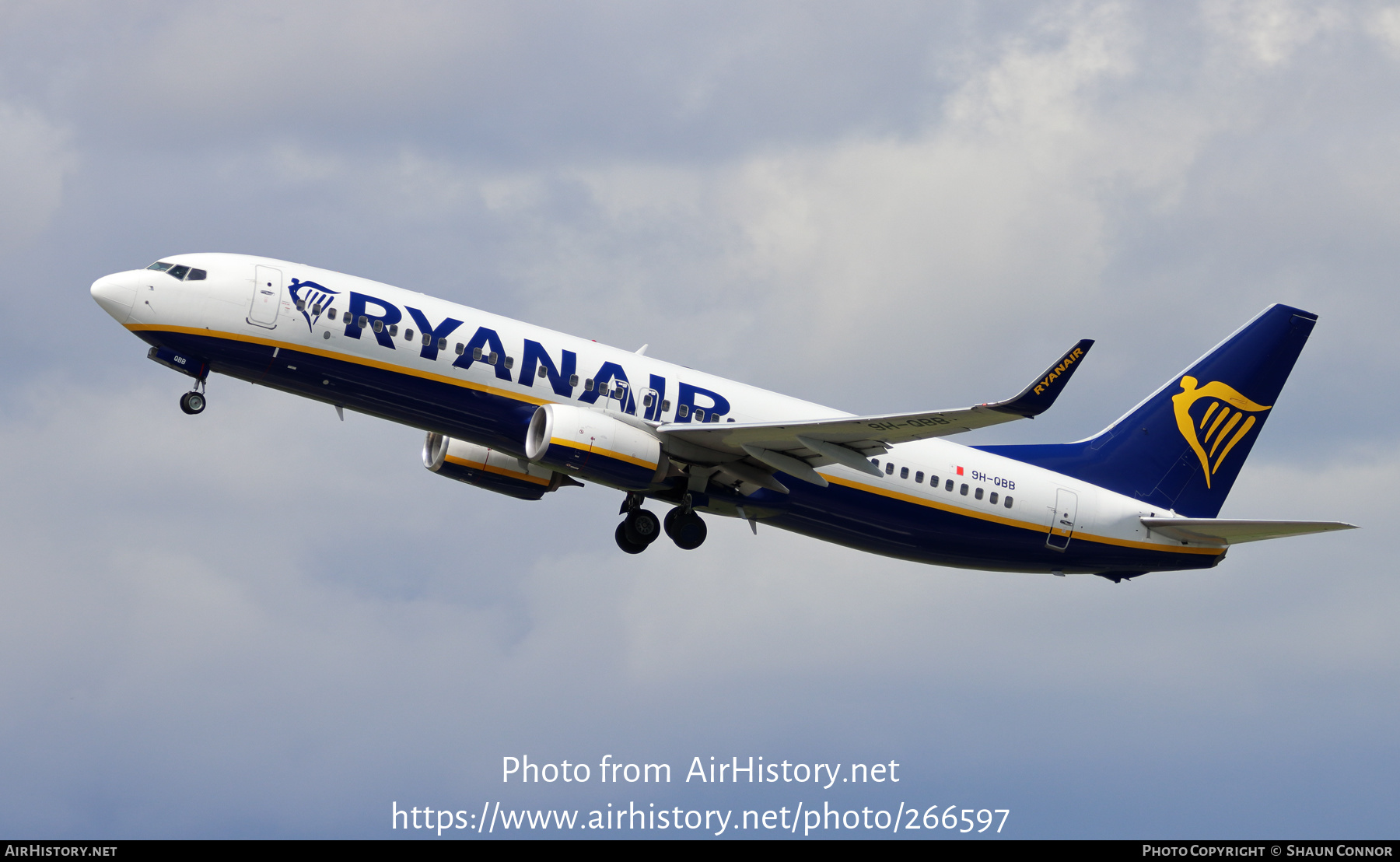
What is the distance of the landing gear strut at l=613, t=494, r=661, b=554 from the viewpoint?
44312 millimetres

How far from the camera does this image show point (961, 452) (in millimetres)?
46219

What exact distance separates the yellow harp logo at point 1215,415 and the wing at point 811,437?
14203mm

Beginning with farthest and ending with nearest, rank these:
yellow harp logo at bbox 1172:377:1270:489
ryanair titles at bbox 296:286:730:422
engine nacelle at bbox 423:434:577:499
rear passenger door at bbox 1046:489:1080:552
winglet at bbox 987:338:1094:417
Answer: yellow harp logo at bbox 1172:377:1270:489, engine nacelle at bbox 423:434:577:499, rear passenger door at bbox 1046:489:1080:552, ryanair titles at bbox 296:286:730:422, winglet at bbox 987:338:1094:417

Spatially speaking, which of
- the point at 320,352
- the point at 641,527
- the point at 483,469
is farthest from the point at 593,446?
the point at 483,469

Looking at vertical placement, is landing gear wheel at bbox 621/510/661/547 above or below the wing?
below

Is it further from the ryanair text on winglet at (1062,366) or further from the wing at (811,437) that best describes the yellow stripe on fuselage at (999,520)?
the ryanair text on winglet at (1062,366)

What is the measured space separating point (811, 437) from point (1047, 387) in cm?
790

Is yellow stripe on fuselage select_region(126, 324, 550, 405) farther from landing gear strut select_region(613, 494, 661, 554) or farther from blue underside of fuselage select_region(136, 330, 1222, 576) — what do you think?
landing gear strut select_region(613, 494, 661, 554)

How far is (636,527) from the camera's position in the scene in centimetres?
4428

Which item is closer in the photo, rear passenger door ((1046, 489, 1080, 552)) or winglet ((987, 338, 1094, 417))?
winglet ((987, 338, 1094, 417))

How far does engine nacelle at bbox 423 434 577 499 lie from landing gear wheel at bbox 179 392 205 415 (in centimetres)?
864

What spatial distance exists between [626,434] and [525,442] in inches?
107

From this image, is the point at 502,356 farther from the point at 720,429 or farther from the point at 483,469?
the point at 483,469

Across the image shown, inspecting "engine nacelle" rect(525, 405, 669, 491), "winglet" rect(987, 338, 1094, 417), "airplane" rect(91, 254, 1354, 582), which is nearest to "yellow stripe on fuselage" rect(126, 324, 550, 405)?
"airplane" rect(91, 254, 1354, 582)
